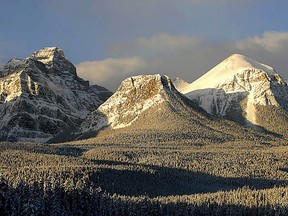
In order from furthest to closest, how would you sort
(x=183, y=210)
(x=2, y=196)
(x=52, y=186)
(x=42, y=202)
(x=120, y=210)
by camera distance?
(x=183, y=210)
(x=120, y=210)
(x=52, y=186)
(x=42, y=202)
(x=2, y=196)

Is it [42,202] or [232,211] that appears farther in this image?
[232,211]

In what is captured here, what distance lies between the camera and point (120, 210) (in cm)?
18012

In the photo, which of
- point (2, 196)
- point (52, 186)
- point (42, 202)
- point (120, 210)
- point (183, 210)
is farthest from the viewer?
point (183, 210)

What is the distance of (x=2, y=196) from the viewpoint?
145000 mm

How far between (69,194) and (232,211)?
57038mm

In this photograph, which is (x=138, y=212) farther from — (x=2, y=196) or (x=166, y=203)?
(x=2, y=196)

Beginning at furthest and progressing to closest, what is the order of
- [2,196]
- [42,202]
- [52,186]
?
[52,186]
[42,202]
[2,196]

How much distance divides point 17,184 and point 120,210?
3534cm

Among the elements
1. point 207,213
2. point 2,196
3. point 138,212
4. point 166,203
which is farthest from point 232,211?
point 2,196

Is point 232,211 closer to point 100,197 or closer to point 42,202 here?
point 100,197

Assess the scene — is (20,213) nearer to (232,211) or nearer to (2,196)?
(2,196)

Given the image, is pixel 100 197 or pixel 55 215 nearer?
pixel 55 215

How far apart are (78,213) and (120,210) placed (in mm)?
16414

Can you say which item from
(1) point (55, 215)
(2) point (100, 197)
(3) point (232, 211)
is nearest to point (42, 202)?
(1) point (55, 215)
